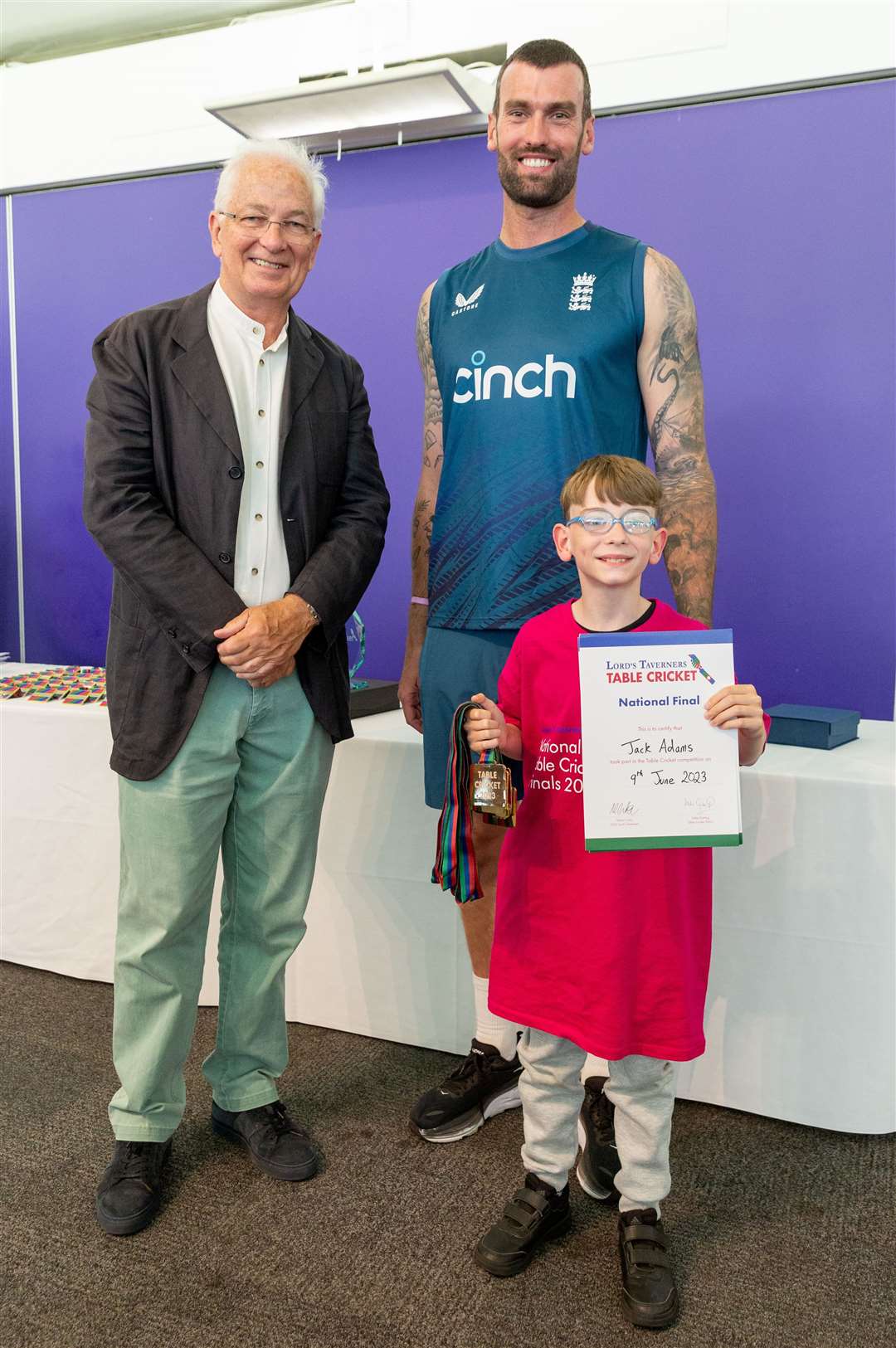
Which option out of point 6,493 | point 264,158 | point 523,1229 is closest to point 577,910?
point 523,1229

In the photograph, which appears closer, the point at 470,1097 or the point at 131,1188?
the point at 131,1188

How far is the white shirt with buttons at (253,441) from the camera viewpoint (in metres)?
1.87

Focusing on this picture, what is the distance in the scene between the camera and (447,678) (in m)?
2.03

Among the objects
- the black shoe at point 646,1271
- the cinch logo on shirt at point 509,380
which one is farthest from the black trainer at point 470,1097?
the cinch logo on shirt at point 509,380

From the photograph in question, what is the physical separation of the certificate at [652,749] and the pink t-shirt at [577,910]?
0.29 ft

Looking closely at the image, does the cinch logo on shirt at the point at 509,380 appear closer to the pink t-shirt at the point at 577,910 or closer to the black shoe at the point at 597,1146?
the pink t-shirt at the point at 577,910

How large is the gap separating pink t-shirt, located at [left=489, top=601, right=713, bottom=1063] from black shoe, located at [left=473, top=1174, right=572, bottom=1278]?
0.31 m

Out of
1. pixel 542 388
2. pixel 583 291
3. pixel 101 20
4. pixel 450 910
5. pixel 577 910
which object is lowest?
pixel 450 910

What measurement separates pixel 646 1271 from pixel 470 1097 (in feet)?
1.98

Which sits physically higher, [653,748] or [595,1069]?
[653,748]

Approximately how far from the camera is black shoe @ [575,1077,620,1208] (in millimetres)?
1938

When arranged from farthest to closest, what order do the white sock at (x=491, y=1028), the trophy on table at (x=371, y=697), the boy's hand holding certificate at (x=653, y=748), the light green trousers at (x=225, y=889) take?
the trophy on table at (x=371, y=697)
the white sock at (x=491, y=1028)
the light green trousers at (x=225, y=889)
the boy's hand holding certificate at (x=653, y=748)

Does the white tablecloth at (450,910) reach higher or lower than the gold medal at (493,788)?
lower

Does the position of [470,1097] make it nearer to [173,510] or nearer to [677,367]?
[173,510]
